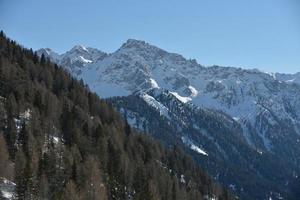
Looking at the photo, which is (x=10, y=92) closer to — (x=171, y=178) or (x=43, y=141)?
(x=43, y=141)

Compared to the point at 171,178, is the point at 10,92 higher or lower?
higher

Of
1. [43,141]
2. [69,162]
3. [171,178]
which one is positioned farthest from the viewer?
[171,178]

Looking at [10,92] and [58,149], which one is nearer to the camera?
[58,149]

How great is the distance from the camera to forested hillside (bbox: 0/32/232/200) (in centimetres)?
11606

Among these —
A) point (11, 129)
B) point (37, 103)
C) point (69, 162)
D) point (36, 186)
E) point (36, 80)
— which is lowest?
point (36, 186)

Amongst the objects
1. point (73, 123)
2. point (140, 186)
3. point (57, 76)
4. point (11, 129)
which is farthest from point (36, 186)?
point (57, 76)

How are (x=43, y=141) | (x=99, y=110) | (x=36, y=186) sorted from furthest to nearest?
(x=99, y=110) → (x=43, y=141) → (x=36, y=186)

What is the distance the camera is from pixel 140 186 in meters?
142

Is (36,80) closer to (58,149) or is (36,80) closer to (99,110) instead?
(99,110)

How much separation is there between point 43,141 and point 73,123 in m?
19.9

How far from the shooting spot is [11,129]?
134 m

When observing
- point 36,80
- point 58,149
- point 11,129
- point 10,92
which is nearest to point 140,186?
point 58,149

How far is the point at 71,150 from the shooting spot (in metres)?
137

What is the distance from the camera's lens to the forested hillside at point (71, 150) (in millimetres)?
116062
